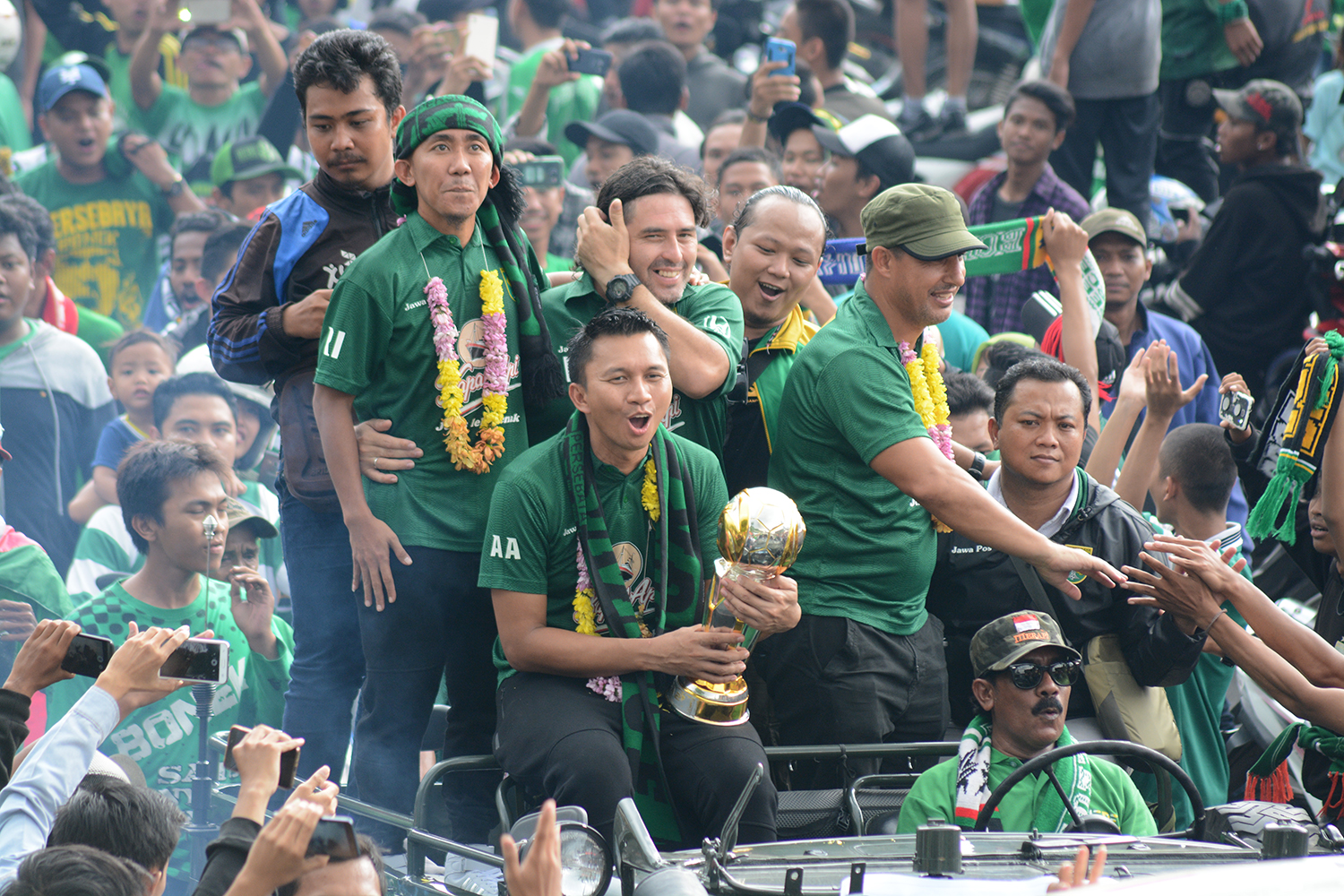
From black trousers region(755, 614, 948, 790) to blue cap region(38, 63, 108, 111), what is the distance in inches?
255

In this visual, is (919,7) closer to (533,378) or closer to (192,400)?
(192,400)

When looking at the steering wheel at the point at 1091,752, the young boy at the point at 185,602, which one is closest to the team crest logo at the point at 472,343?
the steering wheel at the point at 1091,752

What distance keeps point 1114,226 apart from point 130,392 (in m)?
5.25

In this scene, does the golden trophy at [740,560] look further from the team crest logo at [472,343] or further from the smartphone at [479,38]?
the smartphone at [479,38]

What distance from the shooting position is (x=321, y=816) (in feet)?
9.18

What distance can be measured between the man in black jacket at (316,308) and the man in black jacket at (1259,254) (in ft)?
16.6

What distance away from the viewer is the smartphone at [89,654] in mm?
3482

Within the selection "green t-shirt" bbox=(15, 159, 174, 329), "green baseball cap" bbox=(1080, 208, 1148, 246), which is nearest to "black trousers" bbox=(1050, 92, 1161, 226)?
"green baseball cap" bbox=(1080, 208, 1148, 246)

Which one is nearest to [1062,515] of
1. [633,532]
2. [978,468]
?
[978,468]

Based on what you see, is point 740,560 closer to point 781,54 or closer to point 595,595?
point 595,595

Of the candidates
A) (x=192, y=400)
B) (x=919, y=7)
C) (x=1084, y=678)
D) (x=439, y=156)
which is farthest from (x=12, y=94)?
(x=1084, y=678)

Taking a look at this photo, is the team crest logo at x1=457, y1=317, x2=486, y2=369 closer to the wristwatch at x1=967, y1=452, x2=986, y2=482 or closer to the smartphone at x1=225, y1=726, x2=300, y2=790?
the smartphone at x1=225, y1=726, x2=300, y2=790

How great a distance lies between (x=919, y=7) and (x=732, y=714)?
7355 mm

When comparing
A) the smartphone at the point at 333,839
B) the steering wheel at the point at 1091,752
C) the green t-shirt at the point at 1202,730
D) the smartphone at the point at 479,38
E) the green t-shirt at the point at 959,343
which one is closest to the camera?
the smartphone at the point at 333,839
